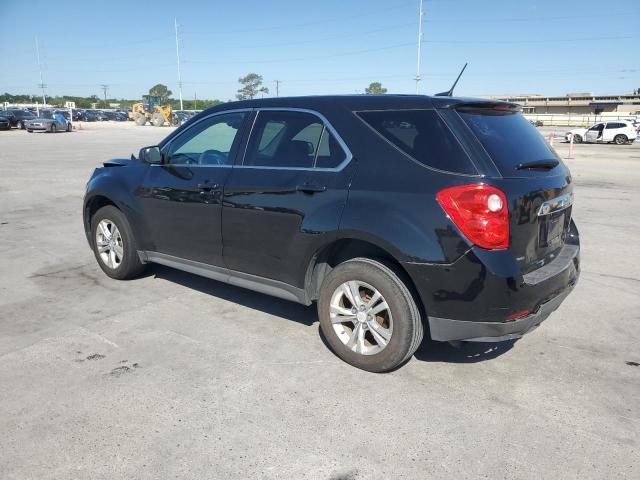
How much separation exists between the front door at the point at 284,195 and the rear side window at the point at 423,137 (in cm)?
32

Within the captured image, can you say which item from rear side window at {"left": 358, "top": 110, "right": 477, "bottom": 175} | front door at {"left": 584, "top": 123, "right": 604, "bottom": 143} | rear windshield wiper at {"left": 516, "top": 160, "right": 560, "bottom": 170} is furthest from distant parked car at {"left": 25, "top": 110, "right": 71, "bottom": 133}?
rear windshield wiper at {"left": 516, "top": 160, "right": 560, "bottom": 170}

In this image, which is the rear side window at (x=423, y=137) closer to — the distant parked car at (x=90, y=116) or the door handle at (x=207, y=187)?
the door handle at (x=207, y=187)

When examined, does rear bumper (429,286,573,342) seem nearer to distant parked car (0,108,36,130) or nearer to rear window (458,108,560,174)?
rear window (458,108,560,174)

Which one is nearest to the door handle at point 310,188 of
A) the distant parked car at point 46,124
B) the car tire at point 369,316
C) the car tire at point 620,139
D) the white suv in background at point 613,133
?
the car tire at point 369,316

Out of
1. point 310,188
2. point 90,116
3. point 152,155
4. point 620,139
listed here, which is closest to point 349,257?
point 310,188

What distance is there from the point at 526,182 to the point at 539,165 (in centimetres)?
32

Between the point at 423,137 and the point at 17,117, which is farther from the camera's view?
the point at 17,117

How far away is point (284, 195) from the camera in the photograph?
3.75 metres

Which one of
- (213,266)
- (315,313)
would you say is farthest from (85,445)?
(315,313)

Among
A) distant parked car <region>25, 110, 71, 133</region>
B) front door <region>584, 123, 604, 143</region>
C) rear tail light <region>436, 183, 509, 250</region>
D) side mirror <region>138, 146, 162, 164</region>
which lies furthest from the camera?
distant parked car <region>25, 110, 71, 133</region>

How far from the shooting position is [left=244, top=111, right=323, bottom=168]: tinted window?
12.3ft

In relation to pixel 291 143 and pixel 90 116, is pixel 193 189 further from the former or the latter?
pixel 90 116

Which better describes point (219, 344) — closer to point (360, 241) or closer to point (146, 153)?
point (360, 241)

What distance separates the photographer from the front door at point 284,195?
3535 mm
